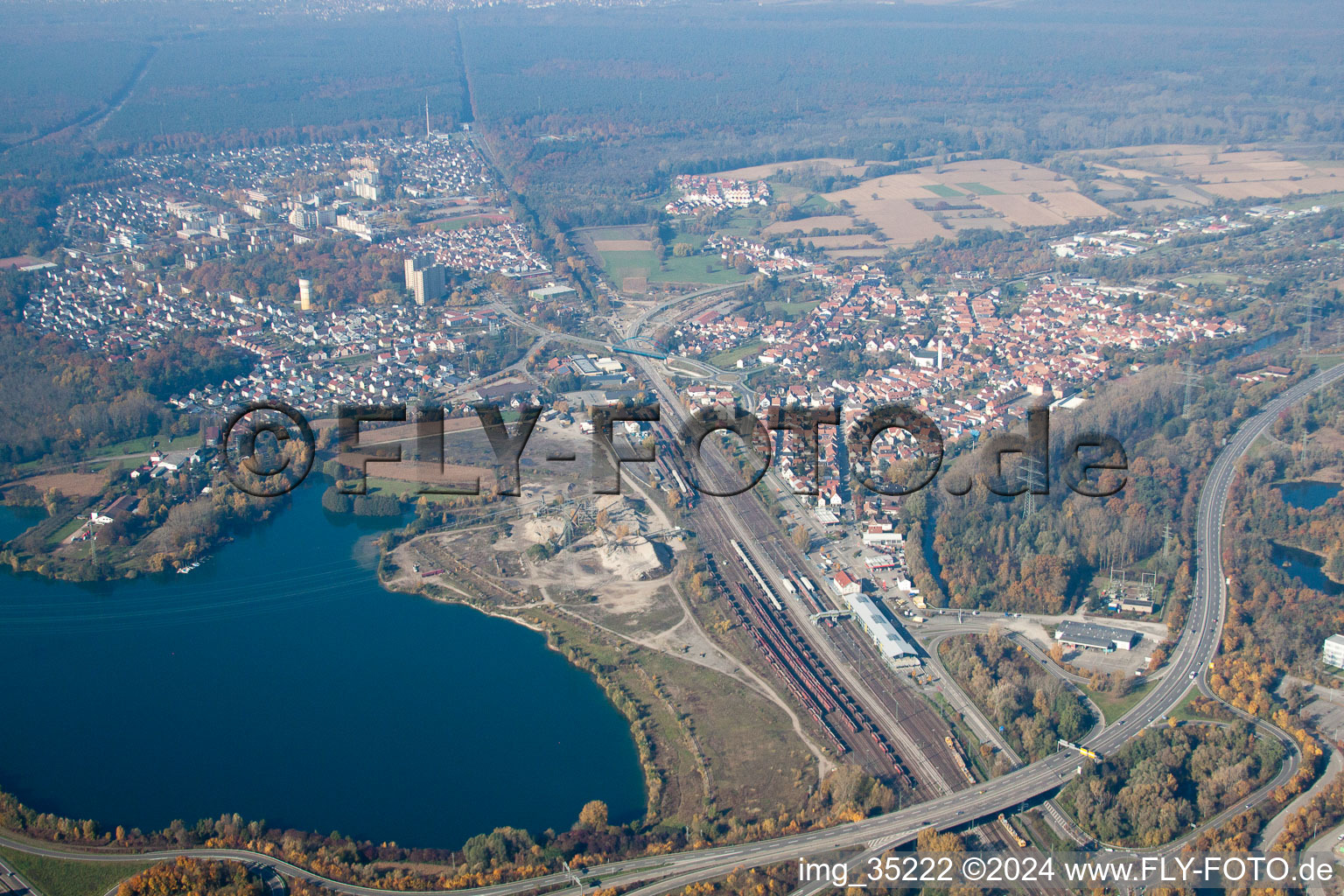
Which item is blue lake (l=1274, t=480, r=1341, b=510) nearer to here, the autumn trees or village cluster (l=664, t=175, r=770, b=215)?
the autumn trees

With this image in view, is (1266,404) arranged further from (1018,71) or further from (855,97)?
(1018,71)

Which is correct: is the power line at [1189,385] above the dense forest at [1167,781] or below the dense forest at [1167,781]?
above

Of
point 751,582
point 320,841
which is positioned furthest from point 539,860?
point 751,582

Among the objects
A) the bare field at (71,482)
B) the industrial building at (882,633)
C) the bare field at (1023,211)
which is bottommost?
the industrial building at (882,633)

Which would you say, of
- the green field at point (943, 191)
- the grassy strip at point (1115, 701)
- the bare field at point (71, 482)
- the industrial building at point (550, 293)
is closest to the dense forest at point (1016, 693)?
the grassy strip at point (1115, 701)

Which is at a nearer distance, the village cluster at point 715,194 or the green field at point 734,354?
the green field at point 734,354

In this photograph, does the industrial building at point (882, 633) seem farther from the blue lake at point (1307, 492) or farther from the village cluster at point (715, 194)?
the village cluster at point (715, 194)

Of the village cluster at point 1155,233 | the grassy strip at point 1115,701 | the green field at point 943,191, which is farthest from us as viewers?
the green field at point 943,191
